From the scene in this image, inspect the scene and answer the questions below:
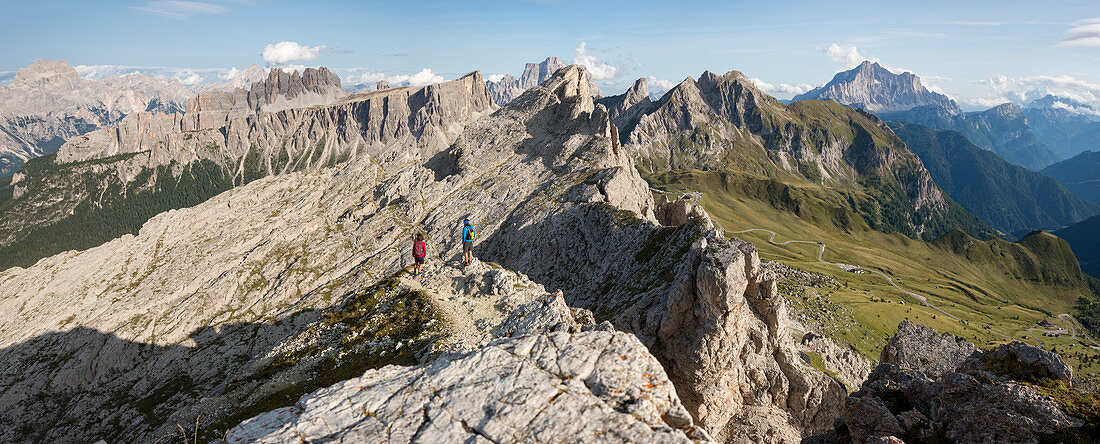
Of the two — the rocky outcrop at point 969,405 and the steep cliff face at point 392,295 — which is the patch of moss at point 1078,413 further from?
the steep cliff face at point 392,295

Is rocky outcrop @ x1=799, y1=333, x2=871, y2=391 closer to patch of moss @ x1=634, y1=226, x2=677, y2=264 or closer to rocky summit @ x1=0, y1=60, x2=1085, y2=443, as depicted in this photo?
rocky summit @ x1=0, y1=60, x2=1085, y2=443

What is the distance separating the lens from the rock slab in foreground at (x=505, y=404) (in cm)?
1341

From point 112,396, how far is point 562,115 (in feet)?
400

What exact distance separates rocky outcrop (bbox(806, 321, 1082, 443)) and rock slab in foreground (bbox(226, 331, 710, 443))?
1435 centimetres

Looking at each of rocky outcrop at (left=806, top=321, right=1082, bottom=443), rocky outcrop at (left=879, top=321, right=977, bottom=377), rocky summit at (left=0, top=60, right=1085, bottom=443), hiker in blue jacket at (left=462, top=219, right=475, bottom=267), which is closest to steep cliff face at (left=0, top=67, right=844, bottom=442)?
rocky summit at (left=0, top=60, right=1085, bottom=443)

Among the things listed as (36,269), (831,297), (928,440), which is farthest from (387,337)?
(36,269)

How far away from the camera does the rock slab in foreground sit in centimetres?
1341

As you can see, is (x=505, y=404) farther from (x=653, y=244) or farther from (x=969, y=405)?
(x=653, y=244)

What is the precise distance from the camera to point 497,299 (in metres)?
40.5

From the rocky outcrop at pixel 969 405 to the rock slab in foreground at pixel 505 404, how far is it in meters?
14.4

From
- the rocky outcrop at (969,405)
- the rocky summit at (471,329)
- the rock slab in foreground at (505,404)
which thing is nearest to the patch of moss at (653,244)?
the rocky summit at (471,329)

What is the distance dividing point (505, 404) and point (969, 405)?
23.5 metres

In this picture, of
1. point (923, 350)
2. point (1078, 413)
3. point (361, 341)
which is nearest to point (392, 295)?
point (361, 341)

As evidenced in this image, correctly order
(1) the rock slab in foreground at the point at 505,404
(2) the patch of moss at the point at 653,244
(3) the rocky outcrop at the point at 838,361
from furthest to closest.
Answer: (3) the rocky outcrop at the point at 838,361 → (2) the patch of moss at the point at 653,244 → (1) the rock slab in foreground at the point at 505,404
